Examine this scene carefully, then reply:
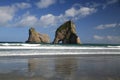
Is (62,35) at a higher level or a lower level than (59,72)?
higher

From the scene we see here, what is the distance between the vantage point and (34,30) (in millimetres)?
56875

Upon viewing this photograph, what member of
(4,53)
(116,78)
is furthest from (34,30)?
(116,78)

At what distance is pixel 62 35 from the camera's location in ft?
200

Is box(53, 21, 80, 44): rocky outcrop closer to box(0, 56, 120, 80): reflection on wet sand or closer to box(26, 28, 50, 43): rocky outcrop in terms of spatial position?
box(26, 28, 50, 43): rocky outcrop

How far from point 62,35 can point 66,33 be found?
1131mm

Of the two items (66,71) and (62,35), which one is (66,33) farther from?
(66,71)

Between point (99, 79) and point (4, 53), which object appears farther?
point (4, 53)

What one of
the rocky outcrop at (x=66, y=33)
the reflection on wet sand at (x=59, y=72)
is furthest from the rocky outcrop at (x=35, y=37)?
the reflection on wet sand at (x=59, y=72)

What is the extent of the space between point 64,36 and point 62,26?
2.58 metres

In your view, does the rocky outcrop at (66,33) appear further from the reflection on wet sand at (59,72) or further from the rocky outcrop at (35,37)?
the reflection on wet sand at (59,72)

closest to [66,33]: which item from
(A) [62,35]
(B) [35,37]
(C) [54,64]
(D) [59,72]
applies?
(A) [62,35]

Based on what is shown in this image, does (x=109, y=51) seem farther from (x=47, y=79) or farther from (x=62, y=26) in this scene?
(x=62, y=26)

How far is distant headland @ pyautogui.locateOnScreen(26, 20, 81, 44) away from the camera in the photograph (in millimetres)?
55875

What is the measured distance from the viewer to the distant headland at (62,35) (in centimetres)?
5588
